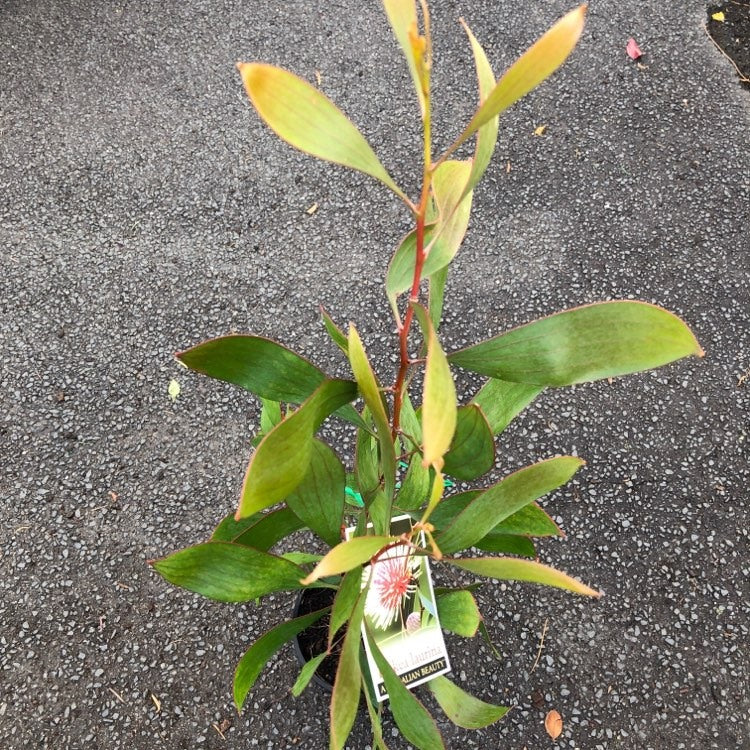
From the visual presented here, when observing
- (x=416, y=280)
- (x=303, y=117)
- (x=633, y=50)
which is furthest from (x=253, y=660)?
(x=633, y=50)

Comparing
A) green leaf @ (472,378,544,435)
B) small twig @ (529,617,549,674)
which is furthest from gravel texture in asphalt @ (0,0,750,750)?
green leaf @ (472,378,544,435)

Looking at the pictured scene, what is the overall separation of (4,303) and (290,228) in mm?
706

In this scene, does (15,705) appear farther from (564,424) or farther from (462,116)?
(462,116)

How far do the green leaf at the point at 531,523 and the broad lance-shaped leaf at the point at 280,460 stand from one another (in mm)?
301

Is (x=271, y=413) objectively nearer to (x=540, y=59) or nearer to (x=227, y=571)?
(x=227, y=571)

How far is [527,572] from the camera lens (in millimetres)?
545

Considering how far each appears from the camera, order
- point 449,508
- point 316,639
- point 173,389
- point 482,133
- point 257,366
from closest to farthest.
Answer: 1. point 482,133
2. point 257,366
3. point 449,508
4. point 316,639
5. point 173,389

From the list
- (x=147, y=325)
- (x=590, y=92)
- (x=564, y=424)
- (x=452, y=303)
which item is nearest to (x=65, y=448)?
(x=147, y=325)

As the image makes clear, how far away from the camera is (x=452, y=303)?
1.62 m

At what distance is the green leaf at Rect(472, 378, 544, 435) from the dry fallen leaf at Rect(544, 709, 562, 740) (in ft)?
2.20

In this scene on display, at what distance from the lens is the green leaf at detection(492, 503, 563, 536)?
75 centimetres

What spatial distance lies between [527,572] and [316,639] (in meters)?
0.69

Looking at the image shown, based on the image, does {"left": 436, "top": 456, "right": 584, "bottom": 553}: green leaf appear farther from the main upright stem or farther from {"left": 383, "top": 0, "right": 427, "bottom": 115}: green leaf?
{"left": 383, "top": 0, "right": 427, "bottom": 115}: green leaf

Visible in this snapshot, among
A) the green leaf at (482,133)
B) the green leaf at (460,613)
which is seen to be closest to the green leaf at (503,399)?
the green leaf at (460,613)
